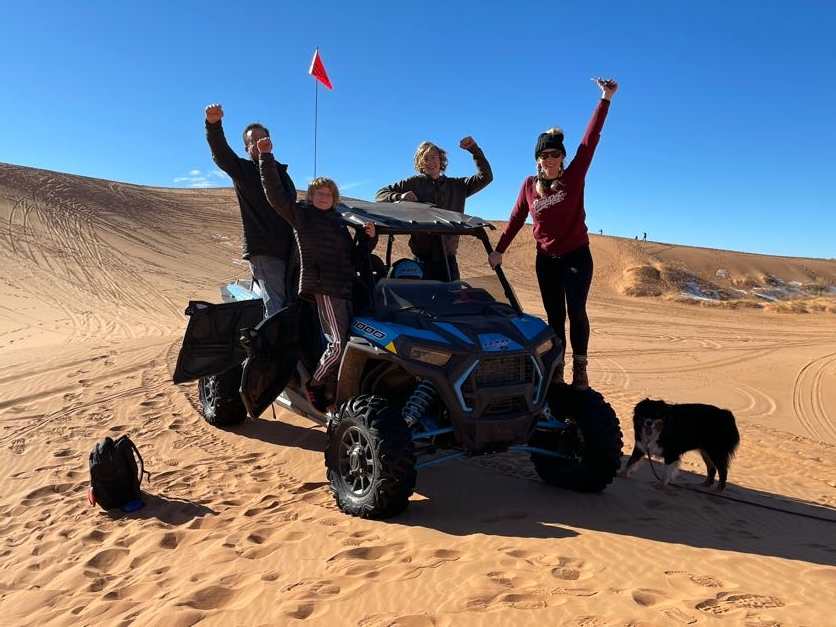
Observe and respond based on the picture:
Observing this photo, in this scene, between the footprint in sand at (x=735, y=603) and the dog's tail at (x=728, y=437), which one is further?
the dog's tail at (x=728, y=437)

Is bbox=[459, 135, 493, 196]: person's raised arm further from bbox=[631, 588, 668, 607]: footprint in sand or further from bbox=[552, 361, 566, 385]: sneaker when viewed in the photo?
bbox=[631, 588, 668, 607]: footprint in sand

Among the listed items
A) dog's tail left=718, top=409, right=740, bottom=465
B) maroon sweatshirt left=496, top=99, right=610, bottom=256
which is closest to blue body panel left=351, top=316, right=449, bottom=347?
maroon sweatshirt left=496, top=99, right=610, bottom=256

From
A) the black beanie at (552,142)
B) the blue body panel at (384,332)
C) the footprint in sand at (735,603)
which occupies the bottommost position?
the footprint in sand at (735,603)

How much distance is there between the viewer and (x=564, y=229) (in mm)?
5309

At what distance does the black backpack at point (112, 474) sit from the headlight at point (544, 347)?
2.93 meters

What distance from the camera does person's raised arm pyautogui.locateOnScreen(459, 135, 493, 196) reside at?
672 cm

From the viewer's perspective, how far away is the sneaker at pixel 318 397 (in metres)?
5.14

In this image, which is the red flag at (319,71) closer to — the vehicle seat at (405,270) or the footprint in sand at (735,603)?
the vehicle seat at (405,270)

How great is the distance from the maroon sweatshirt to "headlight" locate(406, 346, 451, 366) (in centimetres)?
167

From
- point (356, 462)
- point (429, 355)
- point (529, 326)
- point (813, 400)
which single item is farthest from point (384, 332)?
point (813, 400)

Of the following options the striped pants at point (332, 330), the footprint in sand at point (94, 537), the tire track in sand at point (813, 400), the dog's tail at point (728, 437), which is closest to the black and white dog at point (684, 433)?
the dog's tail at point (728, 437)

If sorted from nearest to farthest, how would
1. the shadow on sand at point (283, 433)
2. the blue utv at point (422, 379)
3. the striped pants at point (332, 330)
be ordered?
the blue utv at point (422, 379), the striped pants at point (332, 330), the shadow on sand at point (283, 433)

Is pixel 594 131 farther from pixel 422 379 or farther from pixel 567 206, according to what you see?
pixel 422 379

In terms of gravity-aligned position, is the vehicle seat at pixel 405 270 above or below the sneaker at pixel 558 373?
above
